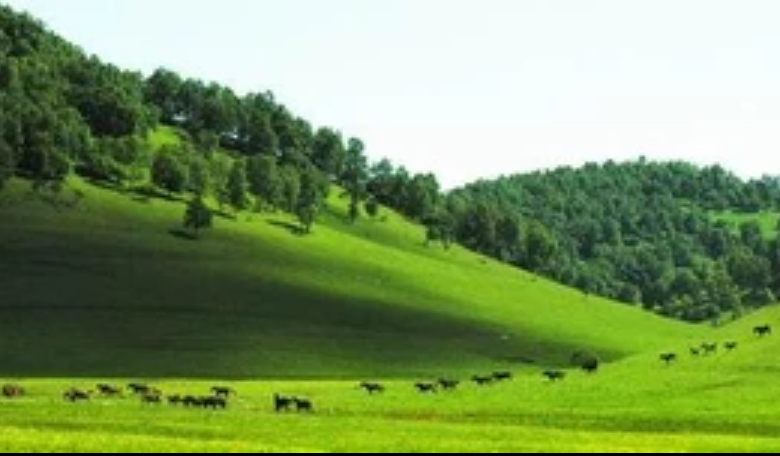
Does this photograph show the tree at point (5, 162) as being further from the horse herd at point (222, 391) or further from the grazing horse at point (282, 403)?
the grazing horse at point (282, 403)

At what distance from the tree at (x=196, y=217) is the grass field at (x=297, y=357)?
3.06m

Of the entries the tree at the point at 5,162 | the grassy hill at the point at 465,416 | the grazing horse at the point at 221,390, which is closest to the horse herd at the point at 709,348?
the grassy hill at the point at 465,416

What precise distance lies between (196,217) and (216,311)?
3719 cm

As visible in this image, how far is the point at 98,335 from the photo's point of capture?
467ft

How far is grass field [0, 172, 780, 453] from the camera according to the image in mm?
61844

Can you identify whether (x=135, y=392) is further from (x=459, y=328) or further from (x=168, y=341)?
(x=459, y=328)

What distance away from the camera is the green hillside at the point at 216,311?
136875 mm

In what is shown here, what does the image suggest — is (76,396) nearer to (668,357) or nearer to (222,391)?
(222,391)

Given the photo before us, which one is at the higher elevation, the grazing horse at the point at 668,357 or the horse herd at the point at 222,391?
the grazing horse at the point at 668,357

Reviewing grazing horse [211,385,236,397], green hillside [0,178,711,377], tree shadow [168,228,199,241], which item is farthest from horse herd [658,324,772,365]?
tree shadow [168,228,199,241]

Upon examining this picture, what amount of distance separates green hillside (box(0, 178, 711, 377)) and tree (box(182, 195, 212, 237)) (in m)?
2.18

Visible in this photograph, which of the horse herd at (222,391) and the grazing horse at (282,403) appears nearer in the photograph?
the grazing horse at (282,403)

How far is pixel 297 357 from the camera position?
141m

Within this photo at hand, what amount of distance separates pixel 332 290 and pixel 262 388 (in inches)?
2832
